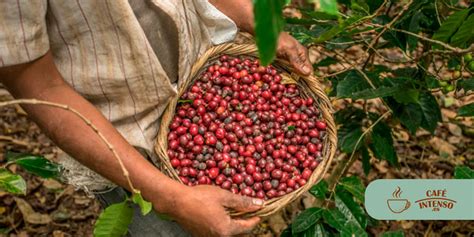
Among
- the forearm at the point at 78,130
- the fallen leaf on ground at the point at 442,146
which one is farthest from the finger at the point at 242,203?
the fallen leaf on ground at the point at 442,146

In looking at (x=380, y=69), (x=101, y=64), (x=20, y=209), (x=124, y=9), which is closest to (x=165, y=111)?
(x=101, y=64)

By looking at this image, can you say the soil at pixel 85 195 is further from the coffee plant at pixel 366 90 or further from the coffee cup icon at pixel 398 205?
the coffee cup icon at pixel 398 205

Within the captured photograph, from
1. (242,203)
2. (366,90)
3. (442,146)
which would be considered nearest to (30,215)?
(242,203)

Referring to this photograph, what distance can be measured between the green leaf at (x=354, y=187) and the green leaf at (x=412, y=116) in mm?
289

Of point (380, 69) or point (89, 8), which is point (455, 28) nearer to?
point (380, 69)

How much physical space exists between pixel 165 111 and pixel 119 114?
17 cm

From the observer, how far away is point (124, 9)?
123 cm

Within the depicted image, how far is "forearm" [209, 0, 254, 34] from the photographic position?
66.5 inches

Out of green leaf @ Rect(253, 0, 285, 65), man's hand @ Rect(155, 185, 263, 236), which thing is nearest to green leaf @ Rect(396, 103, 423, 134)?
man's hand @ Rect(155, 185, 263, 236)

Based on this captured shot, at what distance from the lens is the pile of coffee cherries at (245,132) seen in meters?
1.53

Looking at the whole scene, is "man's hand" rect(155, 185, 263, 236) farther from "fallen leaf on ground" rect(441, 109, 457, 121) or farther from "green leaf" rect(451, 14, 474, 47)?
"fallen leaf on ground" rect(441, 109, 457, 121)

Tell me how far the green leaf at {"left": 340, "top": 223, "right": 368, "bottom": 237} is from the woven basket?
147mm

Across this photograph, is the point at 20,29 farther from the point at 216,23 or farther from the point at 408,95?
the point at 408,95

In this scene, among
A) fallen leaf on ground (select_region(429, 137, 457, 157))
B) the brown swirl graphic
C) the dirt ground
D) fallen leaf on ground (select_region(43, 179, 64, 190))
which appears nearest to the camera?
the brown swirl graphic
